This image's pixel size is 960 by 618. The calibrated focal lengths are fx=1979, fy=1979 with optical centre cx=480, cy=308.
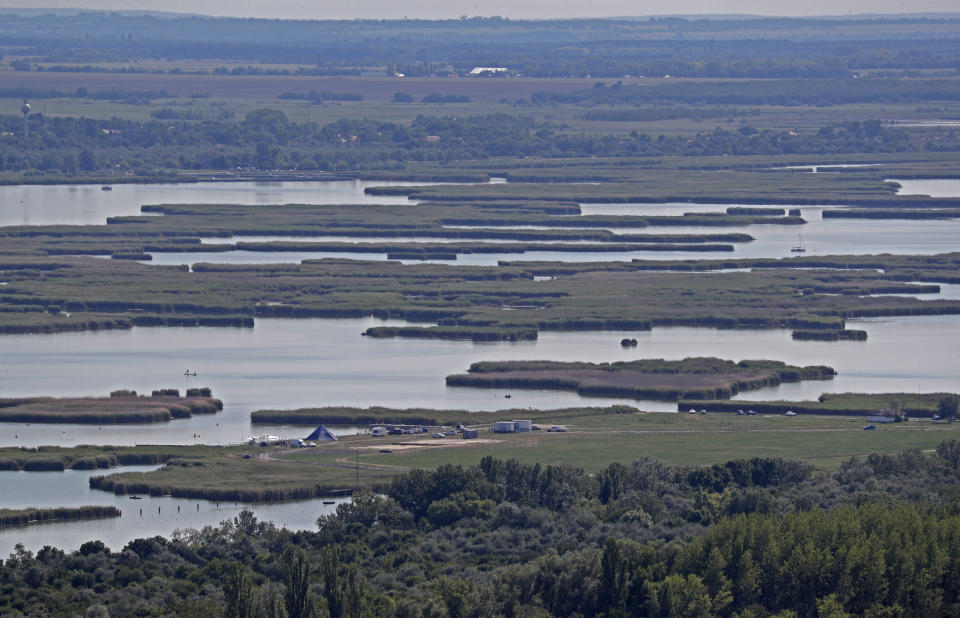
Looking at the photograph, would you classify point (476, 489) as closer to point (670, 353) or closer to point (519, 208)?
point (670, 353)

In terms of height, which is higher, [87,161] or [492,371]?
[87,161]

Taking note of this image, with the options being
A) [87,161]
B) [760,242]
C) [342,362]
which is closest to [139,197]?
[87,161]

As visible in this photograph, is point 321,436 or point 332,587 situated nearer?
point 332,587

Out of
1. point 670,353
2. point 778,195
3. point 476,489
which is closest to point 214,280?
point 670,353

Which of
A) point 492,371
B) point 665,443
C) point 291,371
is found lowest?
point 665,443

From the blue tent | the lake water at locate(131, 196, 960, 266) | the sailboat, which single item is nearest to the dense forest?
the blue tent

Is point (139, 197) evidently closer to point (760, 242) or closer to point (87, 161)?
point (87, 161)
